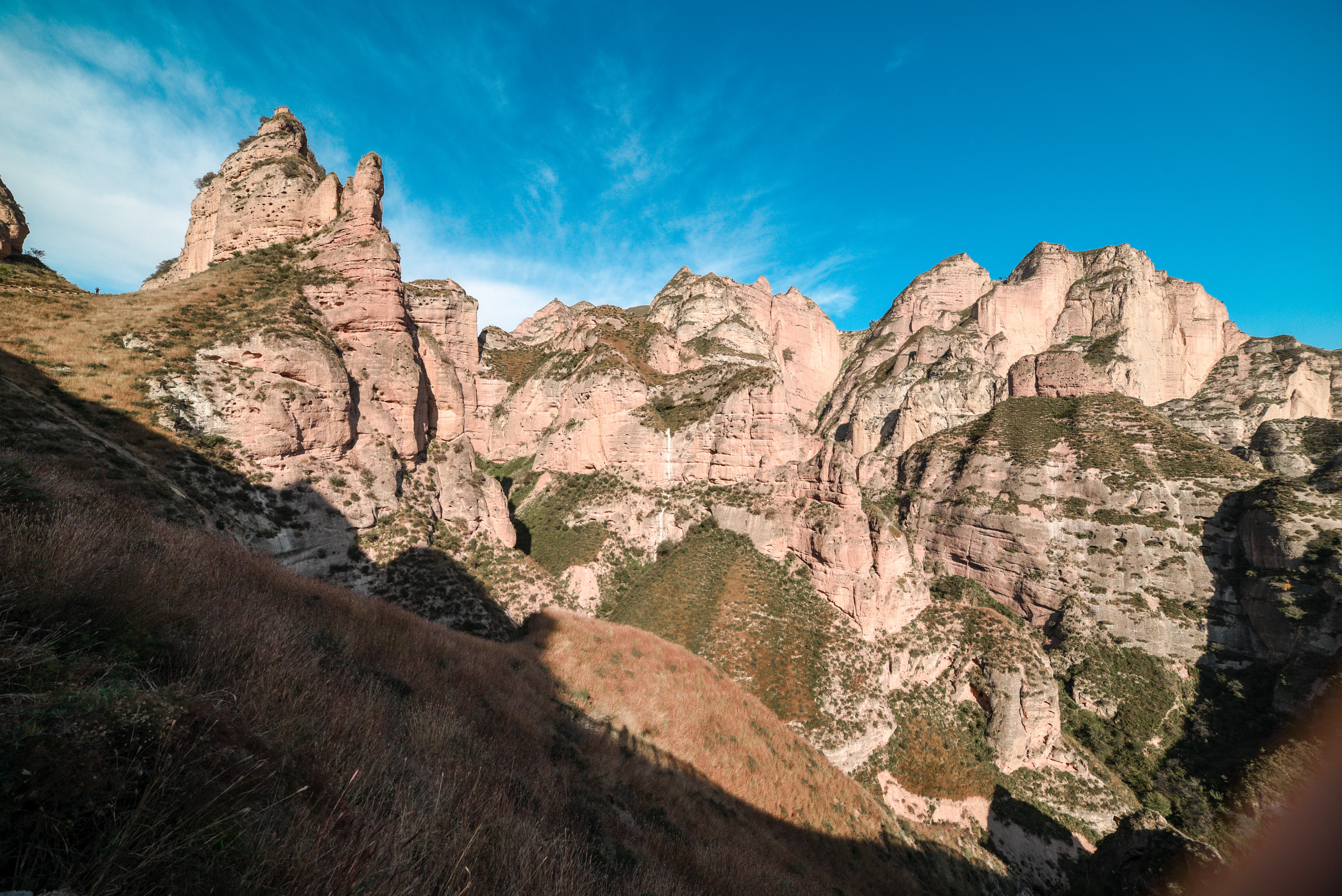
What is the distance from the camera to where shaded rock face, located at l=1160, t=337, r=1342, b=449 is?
63.7 metres

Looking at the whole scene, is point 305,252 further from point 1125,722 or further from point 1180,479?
point 1180,479

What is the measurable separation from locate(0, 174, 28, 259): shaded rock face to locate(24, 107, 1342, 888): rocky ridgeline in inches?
241

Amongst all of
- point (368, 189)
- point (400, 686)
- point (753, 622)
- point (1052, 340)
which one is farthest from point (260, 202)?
point (1052, 340)

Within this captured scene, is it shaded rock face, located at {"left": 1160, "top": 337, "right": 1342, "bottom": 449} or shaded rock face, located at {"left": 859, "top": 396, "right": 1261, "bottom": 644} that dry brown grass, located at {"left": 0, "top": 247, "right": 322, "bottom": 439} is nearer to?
shaded rock face, located at {"left": 859, "top": 396, "right": 1261, "bottom": 644}

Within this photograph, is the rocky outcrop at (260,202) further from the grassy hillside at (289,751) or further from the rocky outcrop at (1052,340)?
the rocky outcrop at (1052,340)

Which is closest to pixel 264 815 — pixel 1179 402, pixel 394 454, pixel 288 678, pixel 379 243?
pixel 288 678

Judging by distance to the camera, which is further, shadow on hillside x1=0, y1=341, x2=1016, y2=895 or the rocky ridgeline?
the rocky ridgeline

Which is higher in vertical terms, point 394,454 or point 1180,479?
point 1180,479

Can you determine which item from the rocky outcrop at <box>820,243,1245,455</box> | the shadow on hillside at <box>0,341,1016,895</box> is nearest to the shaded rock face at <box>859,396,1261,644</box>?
the rocky outcrop at <box>820,243,1245,455</box>

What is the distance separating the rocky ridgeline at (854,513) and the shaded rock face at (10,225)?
6130 mm

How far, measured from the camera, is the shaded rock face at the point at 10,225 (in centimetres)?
2158

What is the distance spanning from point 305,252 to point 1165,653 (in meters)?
67.2

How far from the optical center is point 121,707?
235 centimetres

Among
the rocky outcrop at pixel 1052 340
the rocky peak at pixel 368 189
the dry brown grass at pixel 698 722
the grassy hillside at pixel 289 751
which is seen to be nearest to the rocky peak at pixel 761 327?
the rocky outcrop at pixel 1052 340
